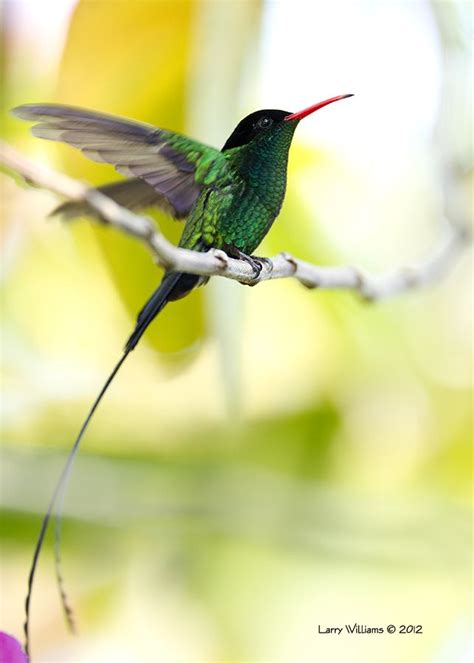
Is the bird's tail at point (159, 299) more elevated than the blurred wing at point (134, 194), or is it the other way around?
the blurred wing at point (134, 194)

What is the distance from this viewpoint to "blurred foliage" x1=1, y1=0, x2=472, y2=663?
3.73ft

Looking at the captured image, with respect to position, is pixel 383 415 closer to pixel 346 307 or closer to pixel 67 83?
pixel 346 307

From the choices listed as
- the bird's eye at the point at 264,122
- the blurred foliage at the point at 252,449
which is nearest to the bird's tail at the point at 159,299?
the bird's eye at the point at 264,122

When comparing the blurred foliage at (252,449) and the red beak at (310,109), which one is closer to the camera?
the red beak at (310,109)

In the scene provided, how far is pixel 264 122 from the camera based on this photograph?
1.77ft

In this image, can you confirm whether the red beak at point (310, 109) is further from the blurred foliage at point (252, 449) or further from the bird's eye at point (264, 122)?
the blurred foliage at point (252, 449)

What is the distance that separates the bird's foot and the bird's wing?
0.16ft

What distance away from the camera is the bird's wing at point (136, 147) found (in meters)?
0.40

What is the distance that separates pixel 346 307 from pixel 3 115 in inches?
24.0

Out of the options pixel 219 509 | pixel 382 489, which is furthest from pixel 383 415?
pixel 219 509

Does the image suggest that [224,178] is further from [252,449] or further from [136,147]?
[252,449]

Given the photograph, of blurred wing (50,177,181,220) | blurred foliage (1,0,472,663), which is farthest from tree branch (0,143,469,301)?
blurred foliage (1,0,472,663)

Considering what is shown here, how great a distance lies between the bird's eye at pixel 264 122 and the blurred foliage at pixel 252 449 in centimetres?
44

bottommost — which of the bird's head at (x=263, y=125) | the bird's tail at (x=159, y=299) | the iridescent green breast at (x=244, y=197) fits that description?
the bird's tail at (x=159, y=299)
